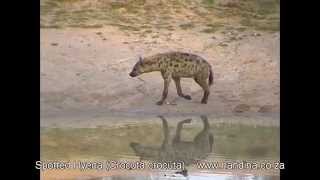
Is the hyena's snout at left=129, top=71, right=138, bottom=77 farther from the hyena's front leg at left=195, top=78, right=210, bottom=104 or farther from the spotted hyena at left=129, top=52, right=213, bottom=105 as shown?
the hyena's front leg at left=195, top=78, right=210, bottom=104

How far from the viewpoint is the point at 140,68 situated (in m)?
1.80

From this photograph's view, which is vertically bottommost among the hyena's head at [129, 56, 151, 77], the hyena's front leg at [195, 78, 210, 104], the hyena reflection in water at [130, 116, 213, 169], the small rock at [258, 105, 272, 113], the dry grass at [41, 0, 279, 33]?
the hyena reflection in water at [130, 116, 213, 169]

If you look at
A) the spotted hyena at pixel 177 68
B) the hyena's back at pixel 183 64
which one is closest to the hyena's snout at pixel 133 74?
the spotted hyena at pixel 177 68

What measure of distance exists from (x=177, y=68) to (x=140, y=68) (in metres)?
0.14

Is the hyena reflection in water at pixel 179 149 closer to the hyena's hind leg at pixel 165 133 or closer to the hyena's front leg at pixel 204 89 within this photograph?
the hyena's hind leg at pixel 165 133

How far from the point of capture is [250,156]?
1740 millimetres

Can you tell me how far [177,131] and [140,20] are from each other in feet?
1.48

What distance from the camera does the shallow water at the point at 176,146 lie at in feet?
5.58

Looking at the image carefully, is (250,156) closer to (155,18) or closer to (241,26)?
(241,26)

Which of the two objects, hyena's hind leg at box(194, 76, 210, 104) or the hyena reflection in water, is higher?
hyena's hind leg at box(194, 76, 210, 104)

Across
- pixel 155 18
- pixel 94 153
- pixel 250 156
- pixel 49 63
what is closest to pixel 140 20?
pixel 155 18

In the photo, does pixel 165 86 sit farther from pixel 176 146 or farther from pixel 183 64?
pixel 176 146

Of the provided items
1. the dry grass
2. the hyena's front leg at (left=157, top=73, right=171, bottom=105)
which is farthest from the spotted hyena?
the dry grass

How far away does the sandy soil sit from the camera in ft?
5.84
